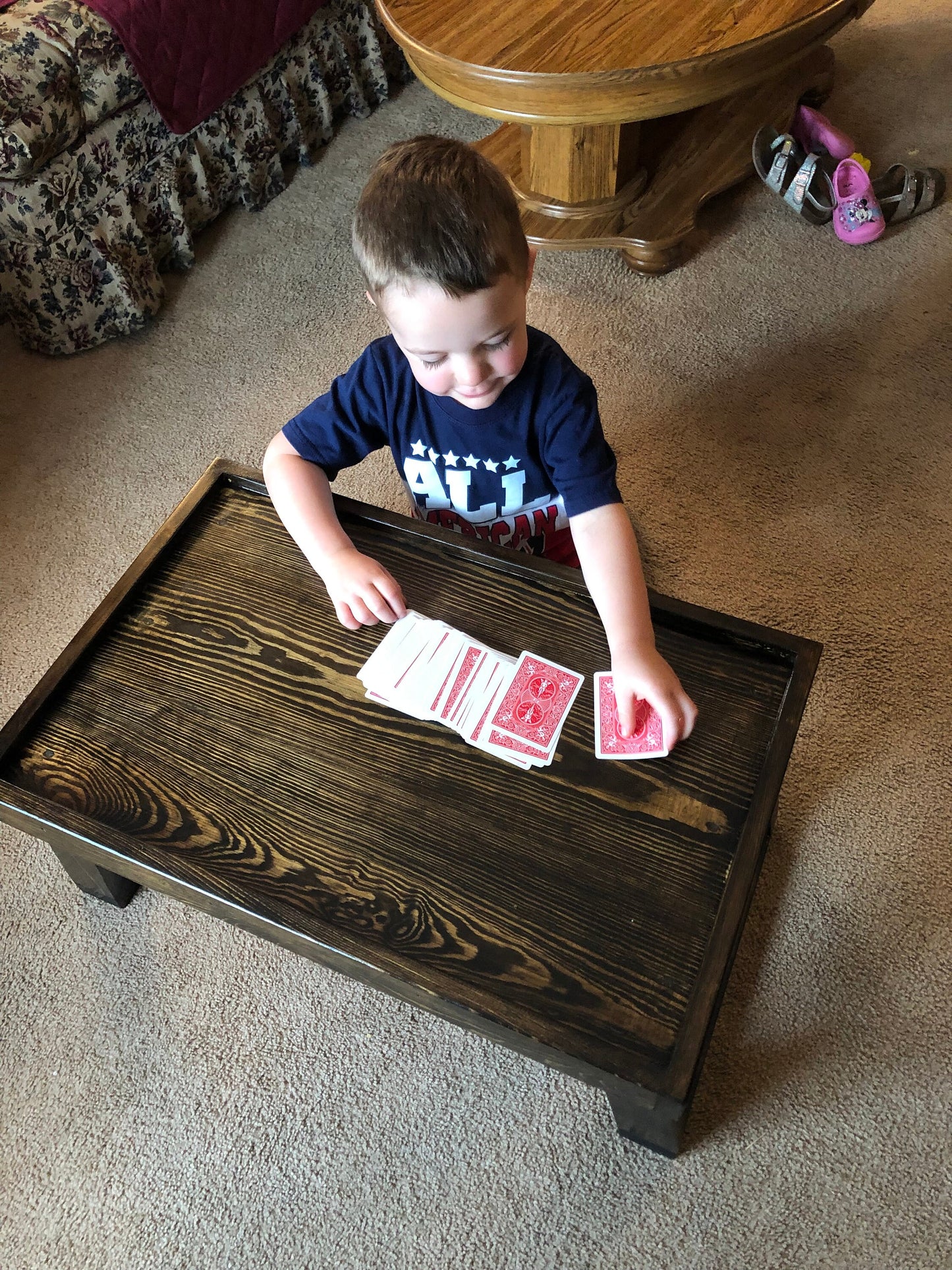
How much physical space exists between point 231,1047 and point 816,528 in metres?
1.36

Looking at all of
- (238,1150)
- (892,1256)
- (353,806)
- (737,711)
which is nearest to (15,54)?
(353,806)

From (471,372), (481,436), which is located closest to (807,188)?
(481,436)

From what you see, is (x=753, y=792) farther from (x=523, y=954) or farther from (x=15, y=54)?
(x=15, y=54)

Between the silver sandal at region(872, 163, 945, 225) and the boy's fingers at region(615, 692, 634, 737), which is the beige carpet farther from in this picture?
the boy's fingers at region(615, 692, 634, 737)

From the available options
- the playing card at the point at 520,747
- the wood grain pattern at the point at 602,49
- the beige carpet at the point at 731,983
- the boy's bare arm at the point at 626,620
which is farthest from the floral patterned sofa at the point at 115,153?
the playing card at the point at 520,747

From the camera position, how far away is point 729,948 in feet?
3.18

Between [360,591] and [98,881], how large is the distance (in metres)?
0.64

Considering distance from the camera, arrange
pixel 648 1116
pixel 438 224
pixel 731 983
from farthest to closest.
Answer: pixel 731 983, pixel 648 1116, pixel 438 224

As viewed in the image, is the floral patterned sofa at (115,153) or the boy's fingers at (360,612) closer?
the boy's fingers at (360,612)

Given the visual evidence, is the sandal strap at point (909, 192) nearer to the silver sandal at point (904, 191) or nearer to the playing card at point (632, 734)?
the silver sandal at point (904, 191)

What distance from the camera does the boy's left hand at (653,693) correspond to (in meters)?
1.12

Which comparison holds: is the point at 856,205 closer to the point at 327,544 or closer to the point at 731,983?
the point at 327,544

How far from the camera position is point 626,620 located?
3.86 ft

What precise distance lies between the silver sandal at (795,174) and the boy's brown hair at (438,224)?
1.47 m
